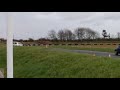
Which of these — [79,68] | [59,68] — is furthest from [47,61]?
[79,68]

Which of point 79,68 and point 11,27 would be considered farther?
point 79,68
